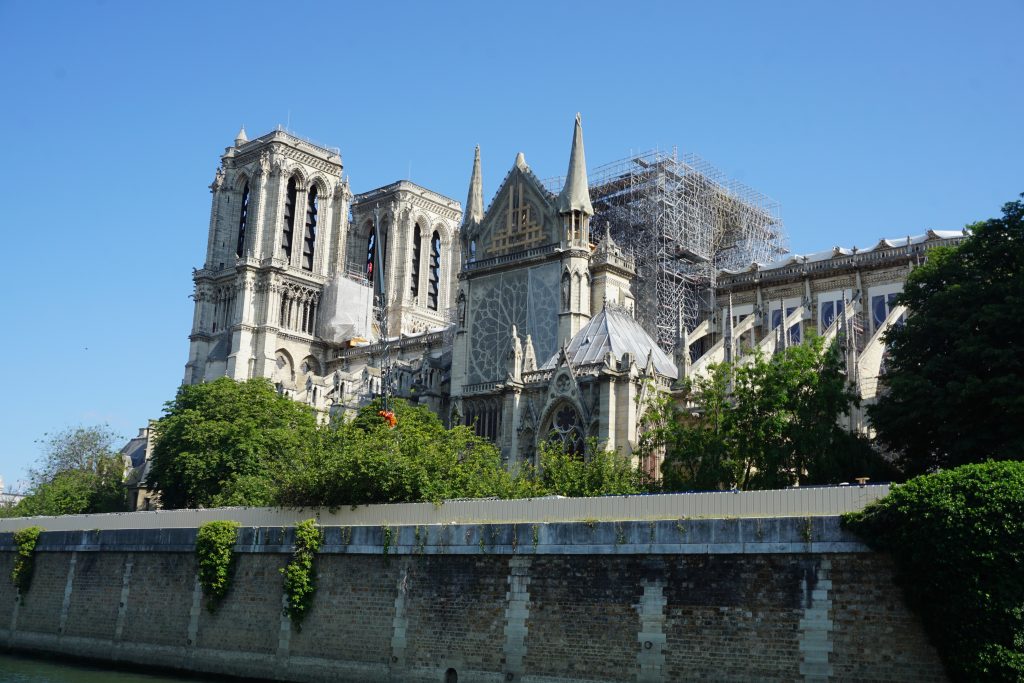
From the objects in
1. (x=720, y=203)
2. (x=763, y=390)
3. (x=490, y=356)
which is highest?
(x=720, y=203)

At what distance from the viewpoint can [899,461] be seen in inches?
1271

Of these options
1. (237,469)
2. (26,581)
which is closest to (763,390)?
(237,469)

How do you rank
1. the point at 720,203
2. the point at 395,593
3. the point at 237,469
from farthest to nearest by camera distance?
the point at 720,203
the point at 237,469
the point at 395,593

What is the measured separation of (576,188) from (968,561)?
3334cm

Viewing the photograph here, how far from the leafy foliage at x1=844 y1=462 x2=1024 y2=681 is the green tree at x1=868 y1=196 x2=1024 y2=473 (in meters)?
7.43

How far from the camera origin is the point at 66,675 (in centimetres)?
3228

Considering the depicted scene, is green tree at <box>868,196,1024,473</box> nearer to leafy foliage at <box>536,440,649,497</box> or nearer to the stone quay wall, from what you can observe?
the stone quay wall

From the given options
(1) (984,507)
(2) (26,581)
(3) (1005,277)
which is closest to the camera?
(1) (984,507)

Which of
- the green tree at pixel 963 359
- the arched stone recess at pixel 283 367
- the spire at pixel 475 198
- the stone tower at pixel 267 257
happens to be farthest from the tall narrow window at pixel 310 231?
the green tree at pixel 963 359

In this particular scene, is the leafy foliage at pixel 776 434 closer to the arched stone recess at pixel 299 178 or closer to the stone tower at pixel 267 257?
the stone tower at pixel 267 257

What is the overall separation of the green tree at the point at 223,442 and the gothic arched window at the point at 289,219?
1160 inches

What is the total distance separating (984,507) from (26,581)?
32.0 metres

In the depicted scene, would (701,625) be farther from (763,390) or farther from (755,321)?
(755,321)

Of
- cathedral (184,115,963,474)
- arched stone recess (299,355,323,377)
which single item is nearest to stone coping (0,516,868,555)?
cathedral (184,115,963,474)
